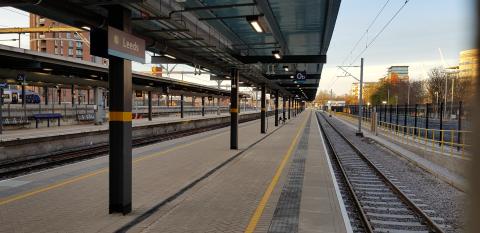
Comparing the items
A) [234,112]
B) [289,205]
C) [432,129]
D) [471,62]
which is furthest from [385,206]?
[432,129]

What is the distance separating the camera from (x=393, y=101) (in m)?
86.4

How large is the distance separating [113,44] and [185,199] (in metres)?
3.88

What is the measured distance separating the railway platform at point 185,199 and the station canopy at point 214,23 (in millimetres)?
3790

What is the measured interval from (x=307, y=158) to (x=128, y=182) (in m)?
10.1

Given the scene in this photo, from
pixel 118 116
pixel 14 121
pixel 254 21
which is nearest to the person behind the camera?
pixel 118 116

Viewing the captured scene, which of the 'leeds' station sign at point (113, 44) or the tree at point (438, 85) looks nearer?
the 'leeds' station sign at point (113, 44)

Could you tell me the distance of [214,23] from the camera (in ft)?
42.4

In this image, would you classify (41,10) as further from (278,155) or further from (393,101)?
(393,101)

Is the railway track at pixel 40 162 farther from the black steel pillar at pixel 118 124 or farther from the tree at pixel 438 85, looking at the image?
the tree at pixel 438 85

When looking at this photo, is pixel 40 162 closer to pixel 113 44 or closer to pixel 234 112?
pixel 234 112

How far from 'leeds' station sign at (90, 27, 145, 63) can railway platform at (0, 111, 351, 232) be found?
3060mm

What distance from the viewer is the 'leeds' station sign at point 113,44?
686cm

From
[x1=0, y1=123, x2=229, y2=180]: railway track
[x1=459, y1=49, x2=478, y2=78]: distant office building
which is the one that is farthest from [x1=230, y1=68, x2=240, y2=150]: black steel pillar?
[x1=459, y1=49, x2=478, y2=78]: distant office building

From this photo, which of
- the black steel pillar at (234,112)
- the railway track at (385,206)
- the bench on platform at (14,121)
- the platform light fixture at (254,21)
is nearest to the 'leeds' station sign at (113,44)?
the platform light fixture at (254,21)
